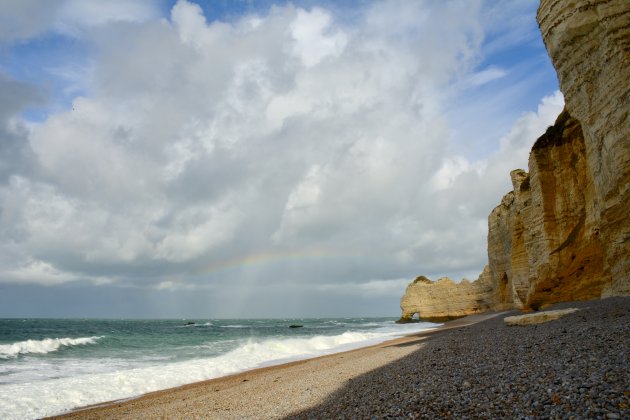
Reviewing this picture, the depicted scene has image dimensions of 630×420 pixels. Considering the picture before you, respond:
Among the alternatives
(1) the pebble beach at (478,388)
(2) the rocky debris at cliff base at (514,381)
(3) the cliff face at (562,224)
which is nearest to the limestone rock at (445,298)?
(3) the cliff face at (562,224)


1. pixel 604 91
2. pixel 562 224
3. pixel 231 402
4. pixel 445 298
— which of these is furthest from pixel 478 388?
pixel 445 298

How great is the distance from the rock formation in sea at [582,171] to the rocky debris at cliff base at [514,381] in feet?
16.4

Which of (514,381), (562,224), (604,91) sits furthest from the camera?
(562,224)

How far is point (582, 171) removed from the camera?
63.4 ft

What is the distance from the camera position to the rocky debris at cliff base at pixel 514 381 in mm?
4754

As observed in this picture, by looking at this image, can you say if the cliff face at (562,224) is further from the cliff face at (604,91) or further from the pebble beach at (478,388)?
the pebble beach at (478,388)

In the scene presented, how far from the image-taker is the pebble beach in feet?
16.1

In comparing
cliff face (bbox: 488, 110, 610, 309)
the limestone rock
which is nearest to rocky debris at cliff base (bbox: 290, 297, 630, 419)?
cliff face (bbox: 488, 110, 610, 309)

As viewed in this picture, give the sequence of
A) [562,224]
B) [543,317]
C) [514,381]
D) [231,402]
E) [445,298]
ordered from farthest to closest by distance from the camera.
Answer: [445,298] → [562,224] → [543,317] → [231,402] → [514,381]

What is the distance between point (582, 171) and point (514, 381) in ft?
56.3

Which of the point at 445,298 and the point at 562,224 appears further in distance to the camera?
the point at 445,298

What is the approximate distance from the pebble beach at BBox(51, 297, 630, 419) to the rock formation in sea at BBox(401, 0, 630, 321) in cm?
409

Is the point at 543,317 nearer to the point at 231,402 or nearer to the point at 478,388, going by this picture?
the point at 478,388

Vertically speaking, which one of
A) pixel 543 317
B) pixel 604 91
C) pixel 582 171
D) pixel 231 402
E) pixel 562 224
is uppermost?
pixel 604 91
